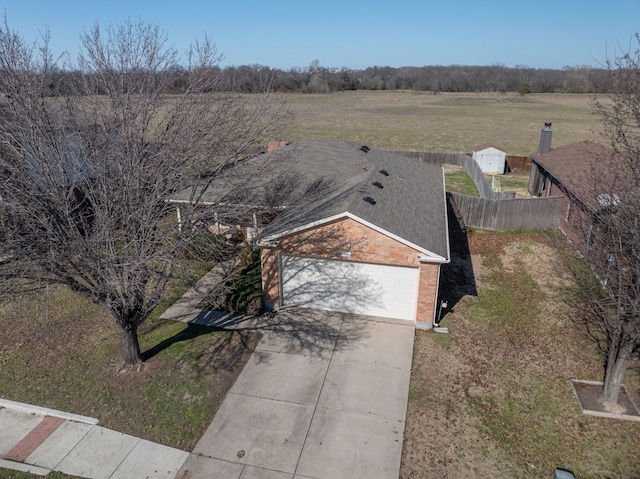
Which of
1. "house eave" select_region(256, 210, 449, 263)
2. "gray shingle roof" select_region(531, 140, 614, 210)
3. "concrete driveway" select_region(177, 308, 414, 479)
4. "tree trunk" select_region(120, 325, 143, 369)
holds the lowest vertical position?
"concrete driveway" select_region(177, 308, 414, 479)

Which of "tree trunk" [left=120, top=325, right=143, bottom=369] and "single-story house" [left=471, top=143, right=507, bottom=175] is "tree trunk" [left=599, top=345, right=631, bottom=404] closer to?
"tree trunk" [left=120, top=325, right=143, bottom=369]

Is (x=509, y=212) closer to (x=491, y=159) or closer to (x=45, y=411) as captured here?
(x=491, y=159)

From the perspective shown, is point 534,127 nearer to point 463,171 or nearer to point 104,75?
point 463,171

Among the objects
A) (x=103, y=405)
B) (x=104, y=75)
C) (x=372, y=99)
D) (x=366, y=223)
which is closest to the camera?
(x=103, y=405)

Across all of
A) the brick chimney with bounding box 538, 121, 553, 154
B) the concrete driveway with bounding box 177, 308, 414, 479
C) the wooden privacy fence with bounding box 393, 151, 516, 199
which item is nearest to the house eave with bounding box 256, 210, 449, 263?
the concrete driveway with bounding box 177, 308, 414, 479

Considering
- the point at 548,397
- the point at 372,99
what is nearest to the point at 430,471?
the point at 548,397

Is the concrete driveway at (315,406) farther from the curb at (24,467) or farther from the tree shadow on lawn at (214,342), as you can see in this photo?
the curb at (24,467)
